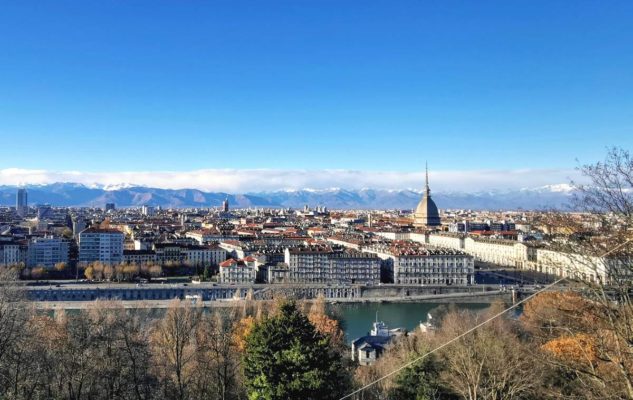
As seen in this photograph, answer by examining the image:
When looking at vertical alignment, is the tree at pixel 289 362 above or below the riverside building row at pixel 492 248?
above

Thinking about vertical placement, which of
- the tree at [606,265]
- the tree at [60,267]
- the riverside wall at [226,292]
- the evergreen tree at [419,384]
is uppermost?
the tree at [606,265]

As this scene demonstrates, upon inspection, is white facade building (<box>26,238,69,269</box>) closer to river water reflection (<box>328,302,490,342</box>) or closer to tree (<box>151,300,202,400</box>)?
river water reflection (<box>328,302,490,342</box>)

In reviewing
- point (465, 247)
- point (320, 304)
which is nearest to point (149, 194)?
point (465, 247)

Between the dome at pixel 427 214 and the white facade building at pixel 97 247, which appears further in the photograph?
the dome at pixel 427 214

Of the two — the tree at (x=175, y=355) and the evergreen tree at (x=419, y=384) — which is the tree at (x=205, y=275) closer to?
the tree at (x=175, y=355)

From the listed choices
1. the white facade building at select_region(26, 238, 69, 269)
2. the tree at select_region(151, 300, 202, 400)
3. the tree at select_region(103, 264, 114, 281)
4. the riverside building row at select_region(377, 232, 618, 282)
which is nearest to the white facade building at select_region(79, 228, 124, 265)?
the white facade building at select_region(26, 238, 69, 269)

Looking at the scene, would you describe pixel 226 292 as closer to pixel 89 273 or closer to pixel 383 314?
pixel 383 314

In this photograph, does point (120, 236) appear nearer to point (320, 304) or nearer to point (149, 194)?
point (320, 304)

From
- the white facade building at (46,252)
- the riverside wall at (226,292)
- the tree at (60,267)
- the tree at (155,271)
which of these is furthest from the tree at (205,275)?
the white facade building at (46,252)

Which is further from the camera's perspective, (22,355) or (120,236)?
(120,236)
